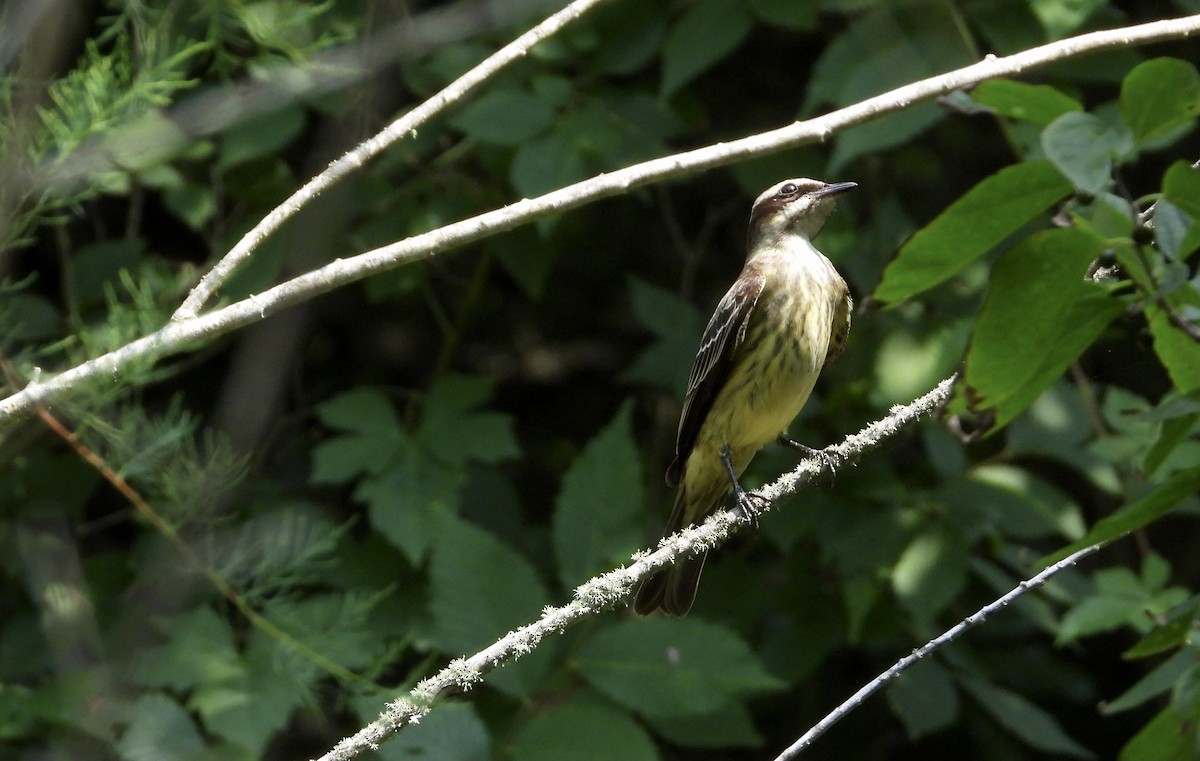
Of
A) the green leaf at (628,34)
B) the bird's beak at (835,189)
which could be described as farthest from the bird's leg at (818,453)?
the green leaf at (628,34)

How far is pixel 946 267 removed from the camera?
2.11 meters

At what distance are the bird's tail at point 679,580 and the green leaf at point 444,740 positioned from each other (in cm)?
80

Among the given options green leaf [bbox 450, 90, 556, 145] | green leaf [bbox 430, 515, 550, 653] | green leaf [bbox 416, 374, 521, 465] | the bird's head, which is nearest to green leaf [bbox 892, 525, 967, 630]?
the bird's head

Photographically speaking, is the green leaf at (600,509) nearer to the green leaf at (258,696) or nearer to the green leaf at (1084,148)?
the green leaf at (258,696)

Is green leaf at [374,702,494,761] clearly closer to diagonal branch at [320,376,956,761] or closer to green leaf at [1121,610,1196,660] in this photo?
diagonal branch at [320,376,956,761]

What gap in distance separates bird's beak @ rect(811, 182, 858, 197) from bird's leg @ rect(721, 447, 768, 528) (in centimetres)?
102

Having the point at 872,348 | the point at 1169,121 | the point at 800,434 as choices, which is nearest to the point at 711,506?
the point at 800,434

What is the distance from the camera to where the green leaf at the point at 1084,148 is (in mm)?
1858

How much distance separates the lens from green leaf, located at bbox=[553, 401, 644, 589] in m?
4.53

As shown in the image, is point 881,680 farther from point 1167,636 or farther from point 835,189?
point 835,189

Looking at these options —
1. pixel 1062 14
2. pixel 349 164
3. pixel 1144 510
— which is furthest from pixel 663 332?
pixel 1144 510

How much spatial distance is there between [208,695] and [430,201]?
2.15 metres

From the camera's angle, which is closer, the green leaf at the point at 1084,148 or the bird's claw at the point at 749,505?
the green leaf at the point at 1084,148

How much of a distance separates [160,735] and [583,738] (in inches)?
52.2
